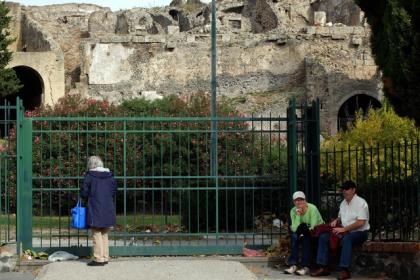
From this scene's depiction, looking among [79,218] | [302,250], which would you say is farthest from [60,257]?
[302,250]

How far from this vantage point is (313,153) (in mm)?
13211

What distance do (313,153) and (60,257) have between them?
381cm

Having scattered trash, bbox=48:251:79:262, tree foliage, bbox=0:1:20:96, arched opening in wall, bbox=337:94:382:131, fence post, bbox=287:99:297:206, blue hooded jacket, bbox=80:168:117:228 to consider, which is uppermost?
tree foliage, bbox=0:1:20:96

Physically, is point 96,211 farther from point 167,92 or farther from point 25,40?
point 25,40

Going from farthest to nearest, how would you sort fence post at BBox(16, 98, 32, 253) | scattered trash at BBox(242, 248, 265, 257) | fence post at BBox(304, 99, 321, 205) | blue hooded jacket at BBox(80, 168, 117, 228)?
1. fence post at BBox(304, 99, 321, 205)
2. scattered trash at BBox(242, 248, 265, 257)
3. fence post at BBox(16, 98, 32, 253)
4. blue hooded jacket at BBox(80, 168, 117, 228)

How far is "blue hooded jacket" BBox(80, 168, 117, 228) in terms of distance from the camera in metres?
12.0

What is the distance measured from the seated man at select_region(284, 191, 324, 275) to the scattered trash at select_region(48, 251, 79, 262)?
3034 mm

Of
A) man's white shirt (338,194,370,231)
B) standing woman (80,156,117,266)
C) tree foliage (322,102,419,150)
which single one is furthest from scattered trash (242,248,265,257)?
tree foliage (322,102,419,150)

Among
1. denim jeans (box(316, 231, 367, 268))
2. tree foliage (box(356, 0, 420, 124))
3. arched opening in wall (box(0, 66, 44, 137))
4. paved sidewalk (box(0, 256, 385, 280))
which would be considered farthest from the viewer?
arched opening in wall (box(0, 66, 44, 137))

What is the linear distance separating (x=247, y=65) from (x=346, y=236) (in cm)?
2965

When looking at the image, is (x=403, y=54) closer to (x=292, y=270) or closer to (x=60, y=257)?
(x=292, y=270)

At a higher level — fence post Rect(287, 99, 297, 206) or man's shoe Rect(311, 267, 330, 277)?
fence post Rect(287, 99, 297, 206)

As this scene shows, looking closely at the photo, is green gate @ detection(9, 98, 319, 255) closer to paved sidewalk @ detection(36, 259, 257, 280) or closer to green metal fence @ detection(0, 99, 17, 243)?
green metal fence @ detection(0, 99, 17, 243)

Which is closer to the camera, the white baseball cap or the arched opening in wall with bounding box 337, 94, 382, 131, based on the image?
the white baseball cap
